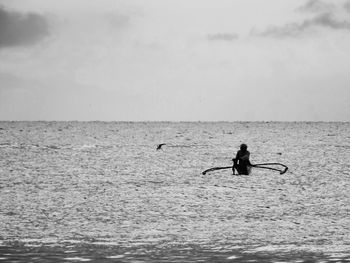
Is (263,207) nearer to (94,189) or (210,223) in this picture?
(210,223)

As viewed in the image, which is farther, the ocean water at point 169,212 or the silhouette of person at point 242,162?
the silhouette of person at point 242,162

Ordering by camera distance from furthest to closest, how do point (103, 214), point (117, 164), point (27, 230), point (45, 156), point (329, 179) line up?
point (45, 156), point (117, 164), point (329, 179), point (103, 214), point (27, 230)

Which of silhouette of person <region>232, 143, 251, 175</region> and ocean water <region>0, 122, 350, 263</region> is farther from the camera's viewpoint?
silhouette of person <region>232, 143, 251, 175</region>

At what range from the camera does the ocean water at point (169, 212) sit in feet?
45.2

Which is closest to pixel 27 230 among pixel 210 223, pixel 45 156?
pixel 210 223

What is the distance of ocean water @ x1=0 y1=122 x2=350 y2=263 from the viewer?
1379 centimetres

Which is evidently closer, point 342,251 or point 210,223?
point 342,251

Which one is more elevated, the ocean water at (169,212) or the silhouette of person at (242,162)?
the silhouette of person at (242,162)

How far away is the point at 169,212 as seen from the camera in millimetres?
18734

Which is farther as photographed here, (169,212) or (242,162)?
(242,162)

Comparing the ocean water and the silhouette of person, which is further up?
the silhouette of person

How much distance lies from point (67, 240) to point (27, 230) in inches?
65.8

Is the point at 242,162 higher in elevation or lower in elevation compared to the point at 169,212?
higher

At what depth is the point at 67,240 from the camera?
15.0m
